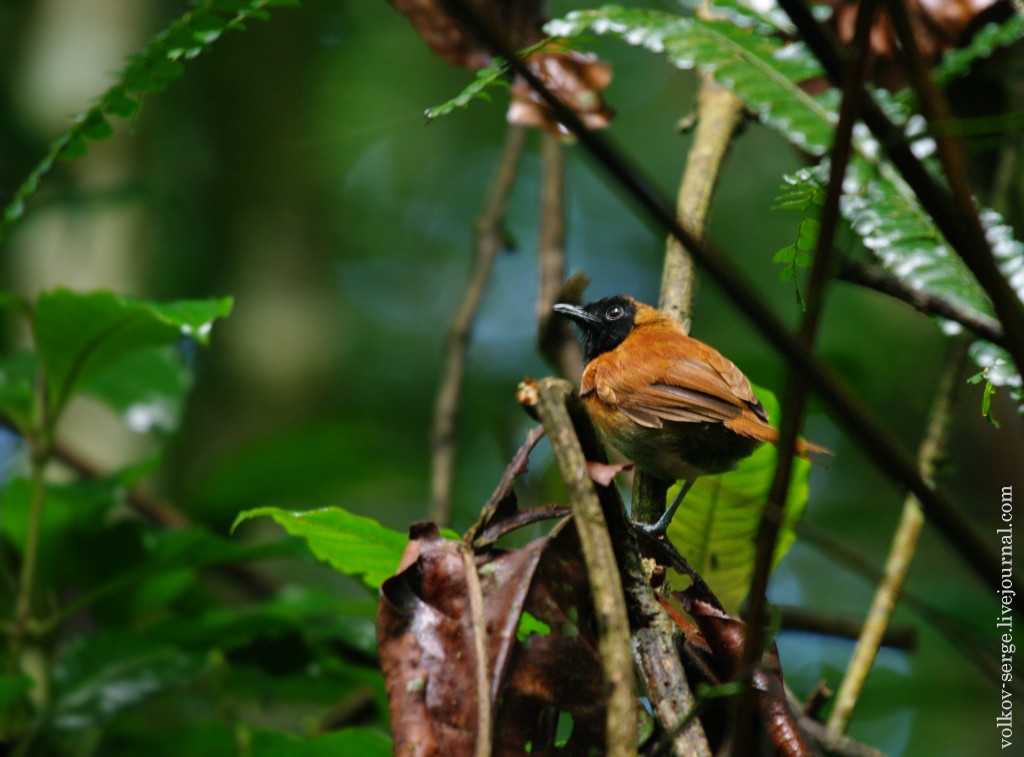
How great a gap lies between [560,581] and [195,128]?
23.6 feet

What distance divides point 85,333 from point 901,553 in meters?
2.01

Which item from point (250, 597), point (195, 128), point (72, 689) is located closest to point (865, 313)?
point (250, 597)

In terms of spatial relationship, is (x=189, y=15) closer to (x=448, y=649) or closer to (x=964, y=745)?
(x=448, y=649)

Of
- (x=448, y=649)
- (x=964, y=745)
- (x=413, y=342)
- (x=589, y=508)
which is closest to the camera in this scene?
(x=589, y=508)

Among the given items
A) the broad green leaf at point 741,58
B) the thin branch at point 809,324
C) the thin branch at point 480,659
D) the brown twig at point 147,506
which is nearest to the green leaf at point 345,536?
the thin branch at point 480,659

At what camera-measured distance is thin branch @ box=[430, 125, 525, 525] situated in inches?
134

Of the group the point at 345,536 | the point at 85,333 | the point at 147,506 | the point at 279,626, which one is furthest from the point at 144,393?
the point at 345,536

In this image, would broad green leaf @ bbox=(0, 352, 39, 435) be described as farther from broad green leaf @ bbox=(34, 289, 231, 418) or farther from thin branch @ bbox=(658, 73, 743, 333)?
thin branch @ bbox=(658, 73, 743, 333)

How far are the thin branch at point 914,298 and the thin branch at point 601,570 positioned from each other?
1.17 feet

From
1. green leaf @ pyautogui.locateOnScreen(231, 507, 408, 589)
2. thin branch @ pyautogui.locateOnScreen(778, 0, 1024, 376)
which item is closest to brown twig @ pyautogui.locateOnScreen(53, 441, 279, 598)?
green leaf @ pyautogui.locateOnScreen(231, 507, 408, 589)

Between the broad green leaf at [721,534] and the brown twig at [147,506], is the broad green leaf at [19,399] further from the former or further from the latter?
the broad green leaf at [721,534]

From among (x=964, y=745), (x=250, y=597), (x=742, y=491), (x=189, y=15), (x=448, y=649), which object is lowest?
(x=964, y=745)

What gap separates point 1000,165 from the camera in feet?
10.0

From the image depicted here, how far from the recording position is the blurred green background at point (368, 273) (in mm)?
4055
